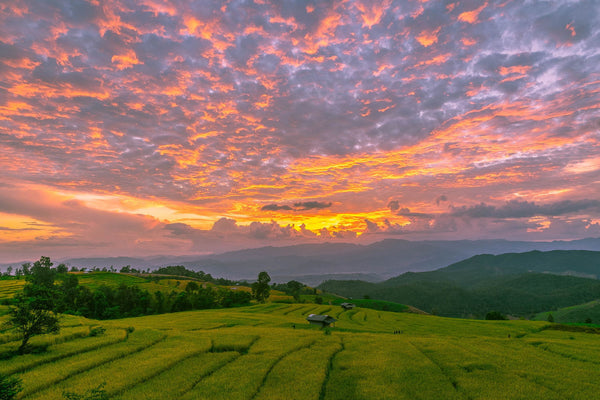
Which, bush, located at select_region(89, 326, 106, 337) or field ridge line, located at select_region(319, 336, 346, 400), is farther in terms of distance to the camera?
bush, located at select_region(89, 326, 106, 337)

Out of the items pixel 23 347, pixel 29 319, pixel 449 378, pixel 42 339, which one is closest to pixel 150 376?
pixel 29 319

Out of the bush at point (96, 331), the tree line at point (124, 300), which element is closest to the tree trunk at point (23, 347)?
the bush at point (96, 331)

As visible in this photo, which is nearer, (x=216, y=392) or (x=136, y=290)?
(x=216, y=392)

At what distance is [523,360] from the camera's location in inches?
1210

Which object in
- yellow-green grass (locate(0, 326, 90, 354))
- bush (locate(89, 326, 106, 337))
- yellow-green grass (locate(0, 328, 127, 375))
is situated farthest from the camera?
bush (locate(89, 326, 106, 337))

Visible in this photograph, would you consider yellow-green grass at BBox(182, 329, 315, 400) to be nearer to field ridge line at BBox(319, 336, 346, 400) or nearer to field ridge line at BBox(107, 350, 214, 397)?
field ridge line at BBox(319, 336, 346, 400)

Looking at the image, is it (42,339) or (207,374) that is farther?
(42,339)

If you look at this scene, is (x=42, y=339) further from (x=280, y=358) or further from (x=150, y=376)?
(x=280, y=358)

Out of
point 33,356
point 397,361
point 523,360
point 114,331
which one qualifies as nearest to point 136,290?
point 114,331

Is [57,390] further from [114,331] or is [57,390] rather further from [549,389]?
[549,389]

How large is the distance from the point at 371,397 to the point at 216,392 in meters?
11.6

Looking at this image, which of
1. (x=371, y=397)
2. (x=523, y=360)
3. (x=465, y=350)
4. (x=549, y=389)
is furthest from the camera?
(x=465, y=350)

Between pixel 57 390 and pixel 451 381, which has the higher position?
pixel 57 390

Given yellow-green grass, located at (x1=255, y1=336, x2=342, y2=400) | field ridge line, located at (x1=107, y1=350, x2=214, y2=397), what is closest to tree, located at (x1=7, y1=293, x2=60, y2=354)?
field ridge line, located at (x1=107, y1=350, x2=214, y2=397)
